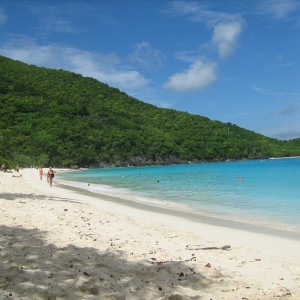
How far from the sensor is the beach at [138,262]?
4.84 metres

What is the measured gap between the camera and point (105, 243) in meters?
7.70

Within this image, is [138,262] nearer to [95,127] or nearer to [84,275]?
[84,275]

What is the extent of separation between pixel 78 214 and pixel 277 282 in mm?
7663

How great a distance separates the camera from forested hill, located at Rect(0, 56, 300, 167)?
92.7 m

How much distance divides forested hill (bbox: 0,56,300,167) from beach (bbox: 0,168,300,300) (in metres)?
68.7

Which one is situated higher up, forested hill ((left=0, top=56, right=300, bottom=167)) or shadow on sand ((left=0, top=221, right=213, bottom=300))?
forested hill ((left=0, top=56, right=300, bottom=167))

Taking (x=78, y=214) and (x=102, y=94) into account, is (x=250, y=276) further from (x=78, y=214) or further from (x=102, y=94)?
(x=102, y=94)

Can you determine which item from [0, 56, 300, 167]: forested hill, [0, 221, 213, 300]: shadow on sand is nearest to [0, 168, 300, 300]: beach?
[0, 221, 213, 300]: shadow on sand

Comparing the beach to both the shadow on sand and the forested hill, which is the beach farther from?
the forested hill

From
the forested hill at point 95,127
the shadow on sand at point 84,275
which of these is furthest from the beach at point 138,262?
the forested hill at point 95,127

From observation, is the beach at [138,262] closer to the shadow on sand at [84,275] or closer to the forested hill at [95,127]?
the shadow on sand at [84,275]

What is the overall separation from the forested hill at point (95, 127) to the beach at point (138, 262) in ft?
225

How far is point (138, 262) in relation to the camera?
6.28 m

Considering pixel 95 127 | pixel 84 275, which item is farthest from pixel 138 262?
pixel 95 127
